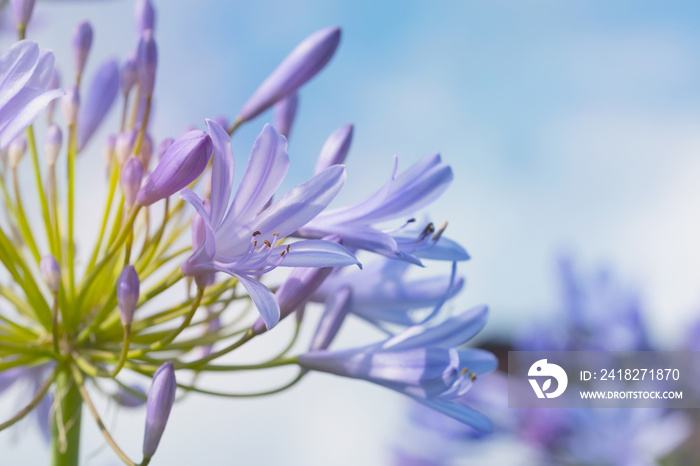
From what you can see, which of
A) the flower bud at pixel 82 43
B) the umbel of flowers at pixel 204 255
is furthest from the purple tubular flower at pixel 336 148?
the flower bud at pixel 82 43

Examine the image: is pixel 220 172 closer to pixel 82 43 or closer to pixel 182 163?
pixel 182 163

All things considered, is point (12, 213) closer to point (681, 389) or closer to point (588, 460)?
point (588, 460)

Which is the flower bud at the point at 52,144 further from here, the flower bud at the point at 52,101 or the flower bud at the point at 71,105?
the flower bud at the point at 52,101

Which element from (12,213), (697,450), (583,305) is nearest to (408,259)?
(12,213)

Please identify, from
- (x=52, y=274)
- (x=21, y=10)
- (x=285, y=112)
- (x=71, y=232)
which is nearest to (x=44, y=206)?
(x=71, y=232)

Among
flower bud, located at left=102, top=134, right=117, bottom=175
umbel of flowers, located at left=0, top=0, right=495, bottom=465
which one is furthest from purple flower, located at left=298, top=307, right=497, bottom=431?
flower bud, located at left=102, top=134, right=117, bottom=175

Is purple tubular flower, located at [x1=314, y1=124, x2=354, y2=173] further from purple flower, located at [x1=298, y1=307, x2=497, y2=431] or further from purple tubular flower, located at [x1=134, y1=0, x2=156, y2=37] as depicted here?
purple tubular flower, located at [x1=134, y1=0, x2=156, y2=37]
